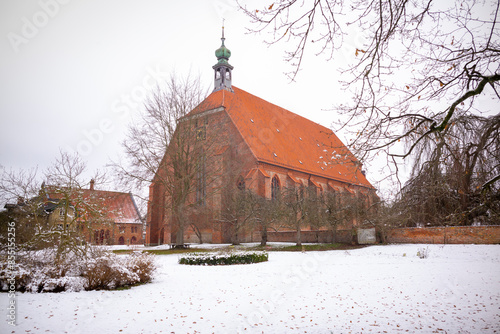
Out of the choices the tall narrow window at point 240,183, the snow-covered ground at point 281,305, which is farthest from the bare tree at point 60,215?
the tall narrow window at point 240,183

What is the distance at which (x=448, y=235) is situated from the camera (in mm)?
18516

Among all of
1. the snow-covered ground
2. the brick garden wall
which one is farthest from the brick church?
the snow-covered ground

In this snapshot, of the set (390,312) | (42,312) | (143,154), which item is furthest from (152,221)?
(390,312)

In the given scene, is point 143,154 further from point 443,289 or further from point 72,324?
point 443,289

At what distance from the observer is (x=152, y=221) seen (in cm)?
2855

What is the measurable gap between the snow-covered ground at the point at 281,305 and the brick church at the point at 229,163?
11396 millimetres

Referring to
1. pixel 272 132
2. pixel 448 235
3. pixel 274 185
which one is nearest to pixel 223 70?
pixel 272 132

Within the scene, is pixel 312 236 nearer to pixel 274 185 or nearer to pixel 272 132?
pixel 274 185

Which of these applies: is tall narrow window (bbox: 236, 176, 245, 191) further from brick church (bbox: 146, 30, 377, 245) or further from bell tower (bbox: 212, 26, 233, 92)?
bell tower (bbox: 212, 26, 233, 92)

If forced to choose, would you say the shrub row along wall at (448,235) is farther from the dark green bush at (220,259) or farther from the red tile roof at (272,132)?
the dark green bush at (220,259)

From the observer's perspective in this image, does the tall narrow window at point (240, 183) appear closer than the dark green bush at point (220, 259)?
No

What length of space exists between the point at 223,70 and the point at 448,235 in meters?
24.2

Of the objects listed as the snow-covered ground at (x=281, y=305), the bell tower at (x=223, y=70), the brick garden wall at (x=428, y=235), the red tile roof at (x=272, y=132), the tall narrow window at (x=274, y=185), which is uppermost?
the bell tower at (x=223, y=70)

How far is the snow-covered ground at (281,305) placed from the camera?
4.95 meters
